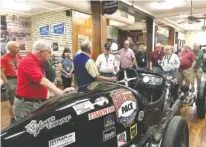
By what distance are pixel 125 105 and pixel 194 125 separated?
2787 millimetres

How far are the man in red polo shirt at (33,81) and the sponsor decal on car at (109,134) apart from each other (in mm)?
698

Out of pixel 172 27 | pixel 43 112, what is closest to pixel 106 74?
pixel 43 112

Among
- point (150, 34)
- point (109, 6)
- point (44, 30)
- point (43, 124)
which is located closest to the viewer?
point (43, 124)

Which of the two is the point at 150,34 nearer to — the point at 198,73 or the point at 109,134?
the point at 198,73

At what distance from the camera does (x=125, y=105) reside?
2.01 m

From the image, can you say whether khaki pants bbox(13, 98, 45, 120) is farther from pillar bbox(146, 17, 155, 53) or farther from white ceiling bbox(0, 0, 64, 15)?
pillar bbox(146, 17, 155, 53)

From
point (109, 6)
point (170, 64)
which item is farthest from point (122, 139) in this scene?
point (109, 6)

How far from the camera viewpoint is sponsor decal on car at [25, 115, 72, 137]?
4.78 ft

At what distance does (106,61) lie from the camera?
530cm

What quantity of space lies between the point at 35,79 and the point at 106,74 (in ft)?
9.80

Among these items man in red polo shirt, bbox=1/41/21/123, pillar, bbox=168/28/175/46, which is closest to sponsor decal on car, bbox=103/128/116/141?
man in red polo shirt, bbox=1/41/21/123

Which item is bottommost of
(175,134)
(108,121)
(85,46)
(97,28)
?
(175,134)

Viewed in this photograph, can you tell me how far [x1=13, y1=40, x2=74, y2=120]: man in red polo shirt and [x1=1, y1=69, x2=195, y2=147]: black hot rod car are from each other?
551mm

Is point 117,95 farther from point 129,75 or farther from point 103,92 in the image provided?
point 129,75
